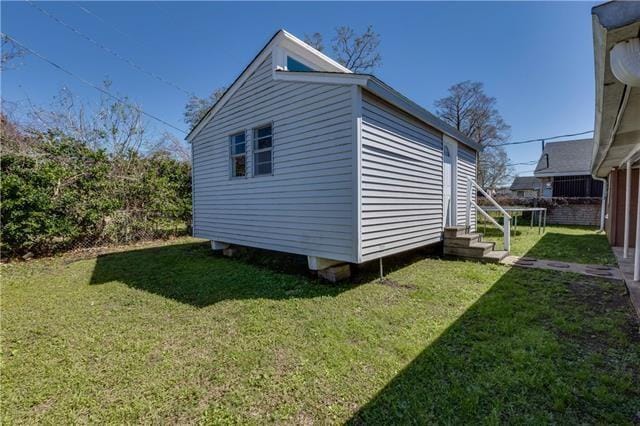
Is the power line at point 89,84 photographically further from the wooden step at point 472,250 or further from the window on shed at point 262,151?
the wooden step at point 472,250

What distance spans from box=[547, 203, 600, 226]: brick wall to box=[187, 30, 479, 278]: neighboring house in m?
11.1

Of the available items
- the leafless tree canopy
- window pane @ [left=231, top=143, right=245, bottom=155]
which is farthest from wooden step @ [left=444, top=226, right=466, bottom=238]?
the leafless tree canopy

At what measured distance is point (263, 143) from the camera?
5699 millimetres

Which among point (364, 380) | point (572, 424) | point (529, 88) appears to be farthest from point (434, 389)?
point (529, 88)

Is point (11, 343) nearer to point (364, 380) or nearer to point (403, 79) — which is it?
point (364, 380)

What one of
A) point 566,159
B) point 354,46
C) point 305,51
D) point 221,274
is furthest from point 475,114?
point 221,274

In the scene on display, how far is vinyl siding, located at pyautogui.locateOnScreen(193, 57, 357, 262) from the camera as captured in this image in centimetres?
429

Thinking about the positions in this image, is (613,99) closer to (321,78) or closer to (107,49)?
(321,78)

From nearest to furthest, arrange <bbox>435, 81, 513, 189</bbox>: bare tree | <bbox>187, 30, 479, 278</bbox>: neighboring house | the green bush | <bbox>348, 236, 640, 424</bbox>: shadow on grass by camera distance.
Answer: <bbox>348, 236, 640, 424</bbox>: shadow on grass, <bbox>187, 30, 479, 278</bbox>: neighboring house, the green bush, <bbox>435, 81, 513, 189</bbox>: bare tree

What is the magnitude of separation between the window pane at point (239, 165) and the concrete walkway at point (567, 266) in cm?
575

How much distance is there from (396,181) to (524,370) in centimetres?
325

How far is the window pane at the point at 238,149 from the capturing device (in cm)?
616

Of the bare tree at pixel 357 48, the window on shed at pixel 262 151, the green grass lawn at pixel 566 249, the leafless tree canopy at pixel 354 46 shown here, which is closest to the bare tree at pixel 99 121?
the window on shed at pixel 262 151

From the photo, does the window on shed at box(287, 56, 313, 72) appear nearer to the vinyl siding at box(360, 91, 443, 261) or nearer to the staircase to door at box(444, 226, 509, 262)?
the vinyl siding at box(360, 91, 443, 261)
